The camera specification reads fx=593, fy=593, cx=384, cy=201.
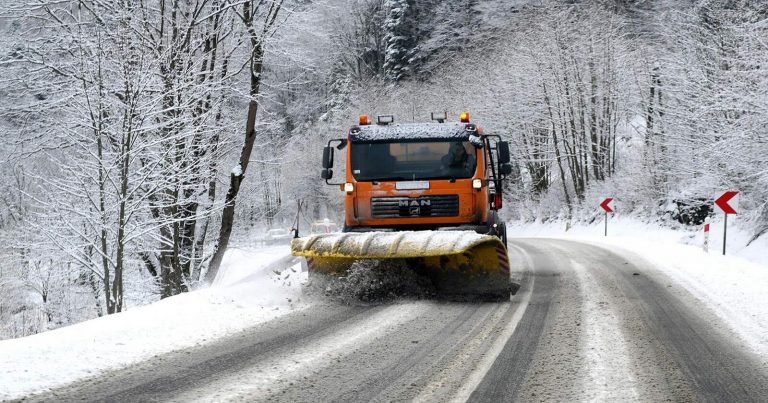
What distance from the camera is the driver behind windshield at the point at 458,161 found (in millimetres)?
8633

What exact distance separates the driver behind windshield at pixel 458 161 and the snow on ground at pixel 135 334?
285cm

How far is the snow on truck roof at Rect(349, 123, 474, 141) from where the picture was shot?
883cm

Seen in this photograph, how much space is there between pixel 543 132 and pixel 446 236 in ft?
105

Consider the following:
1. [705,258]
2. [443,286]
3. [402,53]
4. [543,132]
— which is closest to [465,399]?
[443,286]

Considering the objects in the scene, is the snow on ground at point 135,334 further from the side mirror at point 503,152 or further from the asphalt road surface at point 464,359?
the side mirror at point 503,152

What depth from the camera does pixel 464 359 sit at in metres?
4.34

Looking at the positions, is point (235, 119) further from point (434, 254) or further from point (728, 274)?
point (728, 274)

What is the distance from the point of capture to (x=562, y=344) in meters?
4.81

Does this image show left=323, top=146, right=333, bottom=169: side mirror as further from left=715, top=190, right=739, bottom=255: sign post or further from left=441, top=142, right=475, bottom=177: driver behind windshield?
left=715, top=190, right=739, bottom=255: sign post

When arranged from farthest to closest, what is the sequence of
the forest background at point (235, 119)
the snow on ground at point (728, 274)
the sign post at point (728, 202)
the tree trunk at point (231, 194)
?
the sign post at point (728, 202) → the tree trunk at point (231, 194) → the forest background at point (235, 119) → the snow on ground at point (728, 274)

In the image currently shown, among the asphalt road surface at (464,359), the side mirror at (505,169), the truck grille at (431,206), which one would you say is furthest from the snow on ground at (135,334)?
the side mirror at (505,169)

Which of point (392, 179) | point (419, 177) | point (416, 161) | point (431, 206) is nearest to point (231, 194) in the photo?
point (392, 179)

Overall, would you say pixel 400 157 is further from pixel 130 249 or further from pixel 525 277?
pixel 130 249

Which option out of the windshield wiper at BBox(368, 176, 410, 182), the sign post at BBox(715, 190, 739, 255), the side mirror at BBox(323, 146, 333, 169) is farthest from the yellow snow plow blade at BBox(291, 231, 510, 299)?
the sign post at BBox(715, 190, 739, 255)
